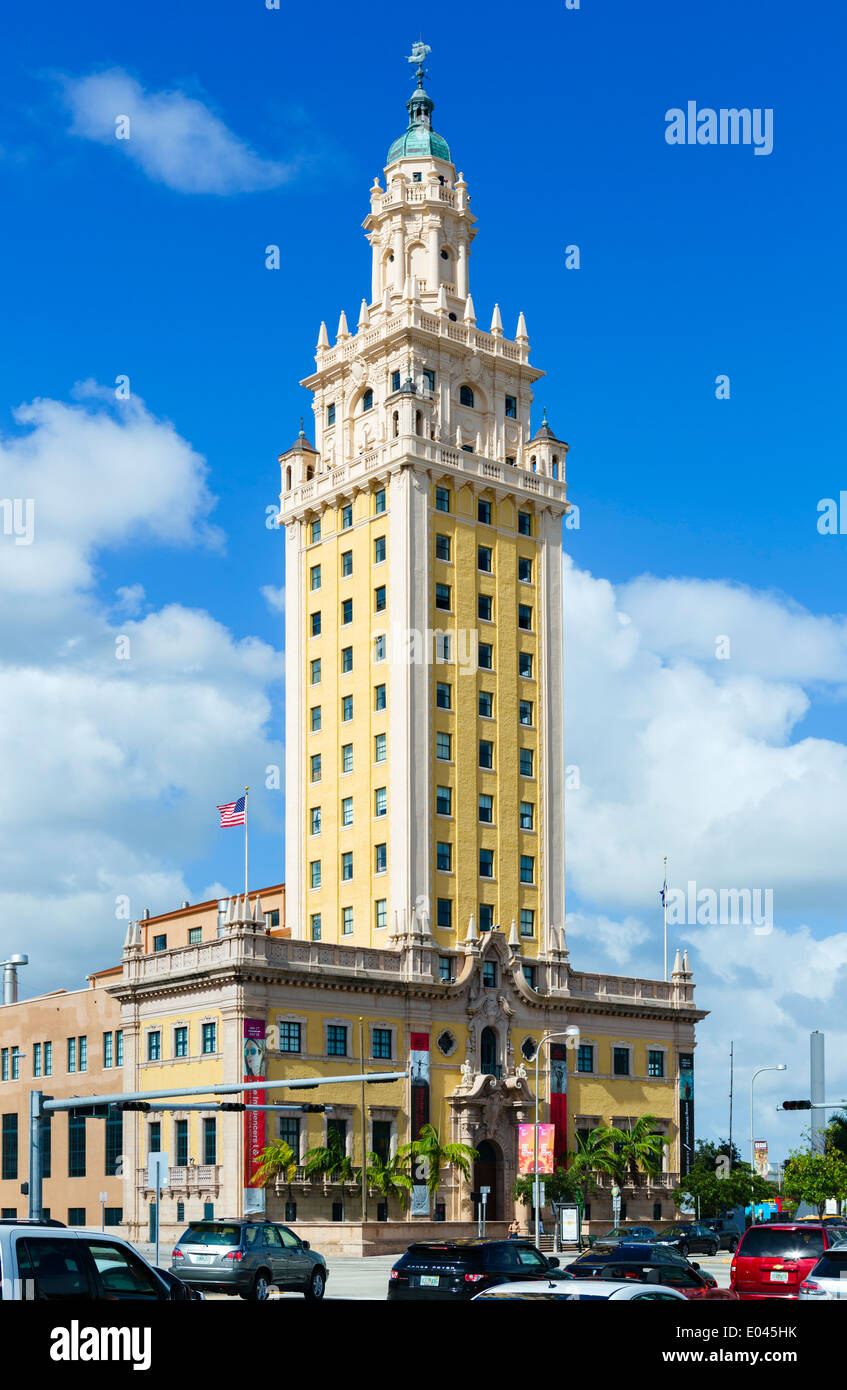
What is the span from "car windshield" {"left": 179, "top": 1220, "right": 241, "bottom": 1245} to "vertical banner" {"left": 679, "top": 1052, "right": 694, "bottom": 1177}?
56529 mm

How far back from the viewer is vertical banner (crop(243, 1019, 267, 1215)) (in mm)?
72812

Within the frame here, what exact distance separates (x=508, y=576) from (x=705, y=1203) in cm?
3485

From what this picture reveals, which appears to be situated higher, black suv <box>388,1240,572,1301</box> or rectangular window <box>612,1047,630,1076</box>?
black suv <box>388,1240,572,1301</box>

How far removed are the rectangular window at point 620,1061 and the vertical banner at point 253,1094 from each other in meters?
23.8

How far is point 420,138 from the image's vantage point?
100500 mm

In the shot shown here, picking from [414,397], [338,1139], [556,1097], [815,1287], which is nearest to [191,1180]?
[338,1139]

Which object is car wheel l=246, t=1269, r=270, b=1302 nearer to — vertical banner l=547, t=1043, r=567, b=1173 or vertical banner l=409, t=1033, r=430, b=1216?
vertical banner l=409, t=1033, r=430, b=1216

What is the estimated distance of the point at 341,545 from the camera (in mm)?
92062

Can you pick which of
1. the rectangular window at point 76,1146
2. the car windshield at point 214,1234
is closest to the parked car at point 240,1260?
the car windshield at point 214,1234

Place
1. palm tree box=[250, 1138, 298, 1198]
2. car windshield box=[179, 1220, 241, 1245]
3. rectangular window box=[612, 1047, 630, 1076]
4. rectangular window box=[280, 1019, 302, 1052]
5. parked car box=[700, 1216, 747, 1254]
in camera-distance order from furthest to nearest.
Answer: rectangular window box=[612, 1047, 630, 1076]
parked car box=[700, 1216, 747, 1254]
rectangular window box=[280, 1019, 302, 1052]
palm tree box=[250, 1138, 298, 1198]
car windshield box=[179, 1220, 241, 1245]

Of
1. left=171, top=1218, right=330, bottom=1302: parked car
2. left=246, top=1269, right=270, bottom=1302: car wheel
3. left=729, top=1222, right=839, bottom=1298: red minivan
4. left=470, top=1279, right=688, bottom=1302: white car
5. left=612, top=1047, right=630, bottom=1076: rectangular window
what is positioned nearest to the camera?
left=470, top=1279, right=688, bottom=1302: white car

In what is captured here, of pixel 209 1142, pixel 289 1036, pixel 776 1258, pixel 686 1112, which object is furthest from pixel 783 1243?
pixel 686 1112

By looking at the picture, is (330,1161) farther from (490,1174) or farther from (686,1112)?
(686,1112)

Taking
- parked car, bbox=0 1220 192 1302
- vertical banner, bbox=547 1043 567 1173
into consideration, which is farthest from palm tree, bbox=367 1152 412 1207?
parked car, bbox=0 1220 192 1302
